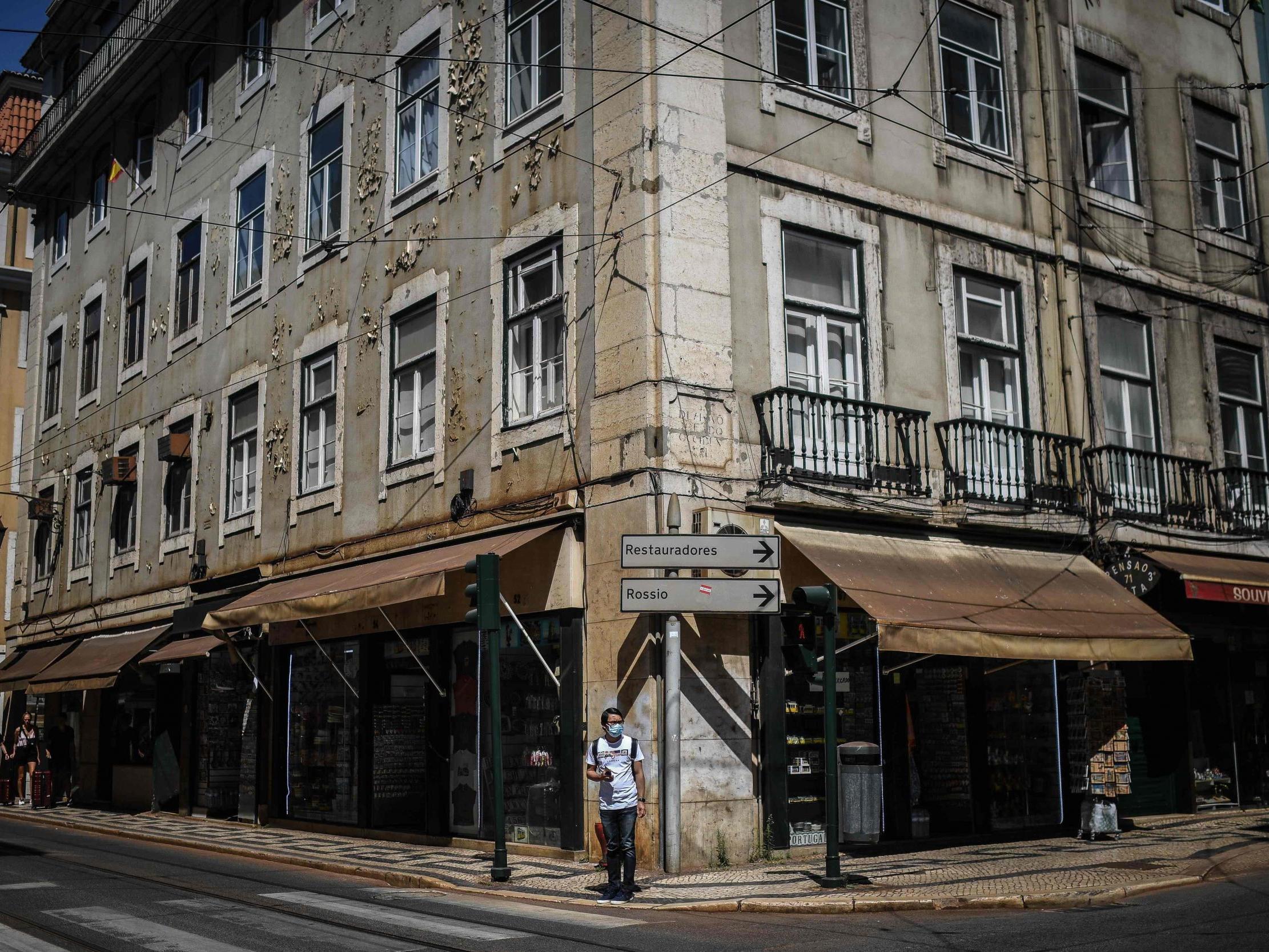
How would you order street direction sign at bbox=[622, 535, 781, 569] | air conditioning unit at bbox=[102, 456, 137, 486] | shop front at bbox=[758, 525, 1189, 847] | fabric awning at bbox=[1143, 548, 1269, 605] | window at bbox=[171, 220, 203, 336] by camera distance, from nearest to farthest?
1. street direction sign at bbox=[622, 535, 781, 569]
2. shop front at bbox=[758, 525, 1189, 847]
3. fabric awning at bbox=[1143, 548, 1269, 605]
4. window at bbox=[171, 220, 203, 336]
5. air conditioning unit at bbox=[102, 456, 137, 486]

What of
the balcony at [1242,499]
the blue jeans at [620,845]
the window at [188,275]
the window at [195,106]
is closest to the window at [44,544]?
the window at [188,275]

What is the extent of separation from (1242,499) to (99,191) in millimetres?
24262

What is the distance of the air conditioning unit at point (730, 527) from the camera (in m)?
13.8

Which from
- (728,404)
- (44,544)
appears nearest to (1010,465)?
(728,404)

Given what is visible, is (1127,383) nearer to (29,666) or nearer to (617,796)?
(617,796)

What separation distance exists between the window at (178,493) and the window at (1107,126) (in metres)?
15.9

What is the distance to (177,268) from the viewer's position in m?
25.6

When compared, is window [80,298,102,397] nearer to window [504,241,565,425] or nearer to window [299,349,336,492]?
window [299,349,336,492]

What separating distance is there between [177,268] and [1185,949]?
22403 millimetres

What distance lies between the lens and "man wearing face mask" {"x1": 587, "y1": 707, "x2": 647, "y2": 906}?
11438mm

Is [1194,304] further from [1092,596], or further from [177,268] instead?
[177,268]

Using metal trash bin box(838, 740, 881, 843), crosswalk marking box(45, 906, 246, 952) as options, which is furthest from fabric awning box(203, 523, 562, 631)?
crosswalk marking box(45, 906, 246, 952)

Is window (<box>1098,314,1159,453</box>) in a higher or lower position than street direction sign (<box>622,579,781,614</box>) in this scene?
higher

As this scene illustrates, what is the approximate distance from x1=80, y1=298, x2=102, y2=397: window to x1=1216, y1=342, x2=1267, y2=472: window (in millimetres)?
22415
